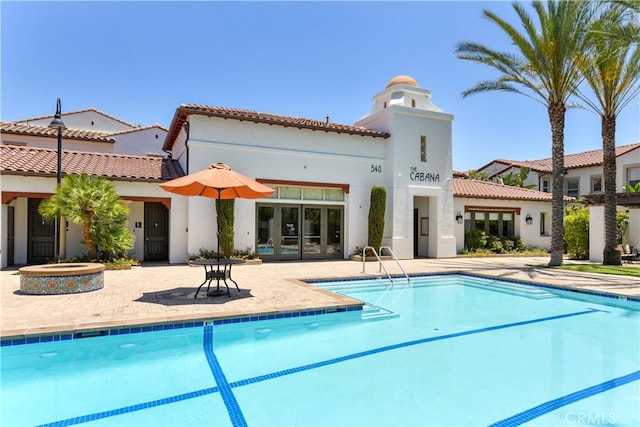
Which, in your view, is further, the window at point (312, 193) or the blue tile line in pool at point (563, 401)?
the window at point (312, 193)

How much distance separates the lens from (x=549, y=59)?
15875 millimetres

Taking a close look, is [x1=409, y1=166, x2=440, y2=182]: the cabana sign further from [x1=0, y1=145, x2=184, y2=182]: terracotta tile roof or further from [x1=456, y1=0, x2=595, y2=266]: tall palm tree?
[x1=0, y1=145, x2=184, y2=182]: terracotta tile roof

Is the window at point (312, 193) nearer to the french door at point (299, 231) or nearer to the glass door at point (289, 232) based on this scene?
the french door at point (299, 231)

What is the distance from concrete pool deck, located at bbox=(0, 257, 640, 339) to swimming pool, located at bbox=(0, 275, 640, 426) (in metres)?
0.33

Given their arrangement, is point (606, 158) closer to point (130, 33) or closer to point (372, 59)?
point (372, 59)

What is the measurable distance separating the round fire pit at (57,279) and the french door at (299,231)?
8512mm

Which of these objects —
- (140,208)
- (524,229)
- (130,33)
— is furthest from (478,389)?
(524,229)

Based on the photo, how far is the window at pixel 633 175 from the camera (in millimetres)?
31562

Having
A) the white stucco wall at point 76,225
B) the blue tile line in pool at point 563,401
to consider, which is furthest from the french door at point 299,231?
the blue tile line in pool at point 563,401

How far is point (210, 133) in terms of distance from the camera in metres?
16.9

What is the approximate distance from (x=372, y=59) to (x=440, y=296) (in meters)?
13.5

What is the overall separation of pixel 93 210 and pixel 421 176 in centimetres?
1528

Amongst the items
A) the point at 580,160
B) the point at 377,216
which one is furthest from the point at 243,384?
the point at 580,160
